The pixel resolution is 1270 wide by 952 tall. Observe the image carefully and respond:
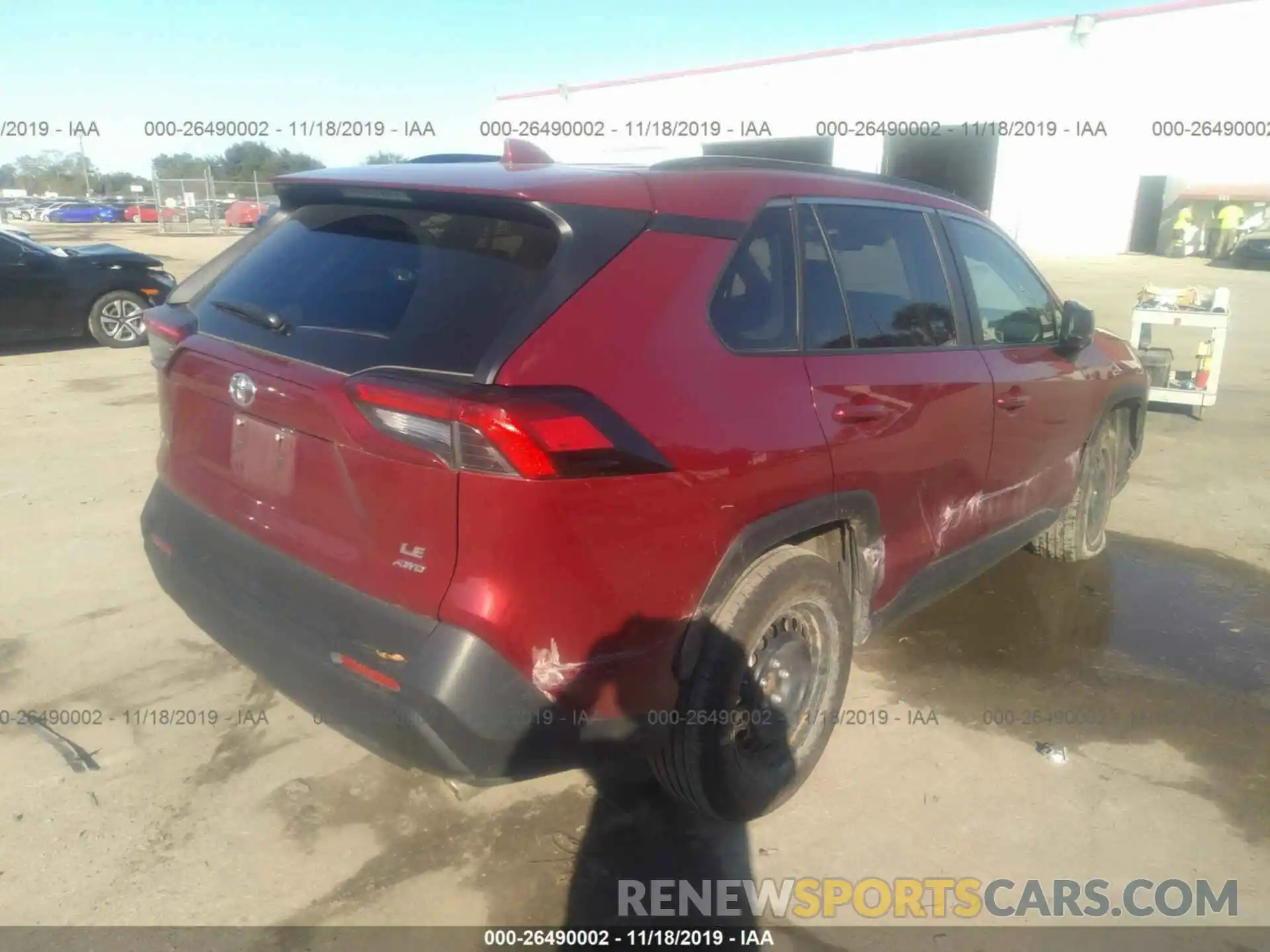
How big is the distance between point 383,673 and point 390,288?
0.98 meters

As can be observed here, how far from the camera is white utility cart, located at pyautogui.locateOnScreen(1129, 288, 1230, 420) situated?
7.79 meters

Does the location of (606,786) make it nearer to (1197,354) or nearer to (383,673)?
(383,673)

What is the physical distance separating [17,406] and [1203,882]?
861cm

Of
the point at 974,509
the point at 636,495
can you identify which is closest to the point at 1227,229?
the point at 974,509

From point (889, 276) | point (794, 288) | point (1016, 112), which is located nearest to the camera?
point (794, 288)

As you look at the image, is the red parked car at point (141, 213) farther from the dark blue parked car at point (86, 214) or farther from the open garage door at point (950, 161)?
the open garage door at point (950, 161)

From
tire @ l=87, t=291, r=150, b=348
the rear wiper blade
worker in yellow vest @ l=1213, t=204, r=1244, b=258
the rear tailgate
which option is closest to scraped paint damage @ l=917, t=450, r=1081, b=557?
the rear tailgate

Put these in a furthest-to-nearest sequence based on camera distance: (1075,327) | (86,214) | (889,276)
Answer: (86,214) < (1075,327) < (889,276)

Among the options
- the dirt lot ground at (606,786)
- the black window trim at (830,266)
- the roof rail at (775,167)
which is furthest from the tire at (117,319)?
the black window trim at (830,266)

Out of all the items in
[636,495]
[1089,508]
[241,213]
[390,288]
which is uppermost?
[390,288]

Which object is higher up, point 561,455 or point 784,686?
point 561,455

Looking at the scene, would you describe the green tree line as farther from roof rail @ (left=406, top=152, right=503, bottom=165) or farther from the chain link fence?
roof rail @ (left=406, top=152, right=503, bottom=165)

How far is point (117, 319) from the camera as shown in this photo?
1074 cm

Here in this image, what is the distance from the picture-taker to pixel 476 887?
8.70 feet
